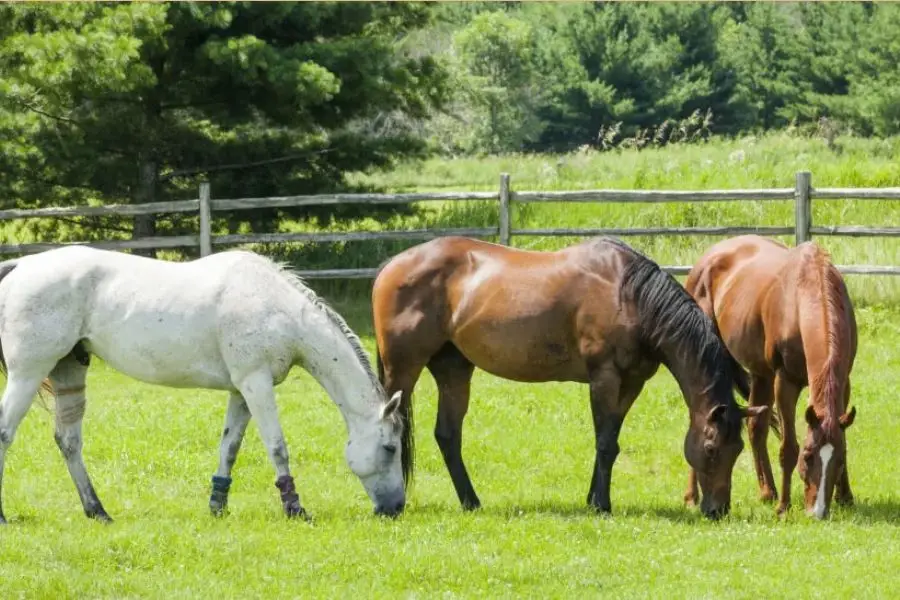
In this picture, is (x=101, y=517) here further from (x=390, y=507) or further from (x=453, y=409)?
(x=453, y=409)

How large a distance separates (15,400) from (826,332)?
4.52m

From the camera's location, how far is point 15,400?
7.75m

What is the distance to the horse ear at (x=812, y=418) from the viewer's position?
24.0 feet

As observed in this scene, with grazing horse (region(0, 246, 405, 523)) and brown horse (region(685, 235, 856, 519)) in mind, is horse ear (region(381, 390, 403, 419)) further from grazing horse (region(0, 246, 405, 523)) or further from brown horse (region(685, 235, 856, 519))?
brown horse (region(685, 235, 856, 519))

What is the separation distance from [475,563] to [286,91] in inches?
414

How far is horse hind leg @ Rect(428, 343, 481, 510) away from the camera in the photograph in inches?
335

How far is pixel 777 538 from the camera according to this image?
7051 mm

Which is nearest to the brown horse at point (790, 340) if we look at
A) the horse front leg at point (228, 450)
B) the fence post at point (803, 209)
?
the horse front leg at point (228, 450)

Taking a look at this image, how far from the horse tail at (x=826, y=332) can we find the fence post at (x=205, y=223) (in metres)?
9.38

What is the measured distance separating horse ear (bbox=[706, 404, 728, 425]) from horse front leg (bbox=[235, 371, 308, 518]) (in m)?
2.30

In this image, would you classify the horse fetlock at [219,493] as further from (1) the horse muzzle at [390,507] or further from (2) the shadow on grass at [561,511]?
(2) the shadow on grass at [561,511]

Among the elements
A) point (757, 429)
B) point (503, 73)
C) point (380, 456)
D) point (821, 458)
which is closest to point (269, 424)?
point (380, 456)

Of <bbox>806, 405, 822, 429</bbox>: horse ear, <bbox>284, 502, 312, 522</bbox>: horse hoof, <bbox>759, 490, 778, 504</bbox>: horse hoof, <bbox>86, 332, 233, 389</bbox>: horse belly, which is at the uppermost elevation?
<bbox>86, 332, 233, 389</bbox>: horse belly

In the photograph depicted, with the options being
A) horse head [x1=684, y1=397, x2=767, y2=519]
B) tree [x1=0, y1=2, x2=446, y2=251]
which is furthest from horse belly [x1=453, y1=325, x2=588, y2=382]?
tree [x1=0, y1=2, x2=446, y2=251]
